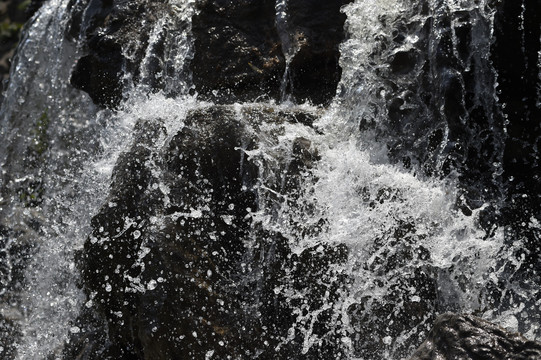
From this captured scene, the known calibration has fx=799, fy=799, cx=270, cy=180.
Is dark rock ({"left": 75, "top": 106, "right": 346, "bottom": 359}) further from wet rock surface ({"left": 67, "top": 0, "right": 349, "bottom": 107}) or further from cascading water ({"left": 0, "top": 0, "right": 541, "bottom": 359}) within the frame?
wet rock surface ({"left": 67, "top": 0, "right": 349, "bottom": 107})

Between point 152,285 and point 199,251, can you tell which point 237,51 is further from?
point 152,285

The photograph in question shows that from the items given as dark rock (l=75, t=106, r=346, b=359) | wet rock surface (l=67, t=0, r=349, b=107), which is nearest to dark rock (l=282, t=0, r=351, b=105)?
wet rock surface (l=67, t=0, r=349, b=107)

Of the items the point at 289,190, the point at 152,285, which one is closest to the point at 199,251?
the point at 152,285

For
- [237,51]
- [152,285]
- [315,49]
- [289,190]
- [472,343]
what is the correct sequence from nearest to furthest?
1. [472,343]
2. [152,285]
3. [289,190]
4. [315,49]
5. [237,51]

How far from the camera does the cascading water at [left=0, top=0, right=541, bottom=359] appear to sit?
3.49m

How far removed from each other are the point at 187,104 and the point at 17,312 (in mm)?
1888

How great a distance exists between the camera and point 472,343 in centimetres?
Answer: 279

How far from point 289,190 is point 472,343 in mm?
1223

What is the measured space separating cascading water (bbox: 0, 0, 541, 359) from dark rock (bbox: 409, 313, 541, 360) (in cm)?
52

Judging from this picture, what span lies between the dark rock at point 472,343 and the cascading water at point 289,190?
0.52 m

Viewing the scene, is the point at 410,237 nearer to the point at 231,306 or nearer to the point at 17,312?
the point at 231,306

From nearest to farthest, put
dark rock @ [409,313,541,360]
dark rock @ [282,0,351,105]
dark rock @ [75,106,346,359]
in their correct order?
dark rock @ [409,313,541,360] < dark rock @ [75,106,346,359] < dark rock @ [282,0,351,105]

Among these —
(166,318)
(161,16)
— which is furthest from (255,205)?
(161,16)

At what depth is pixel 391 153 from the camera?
13.3ft
